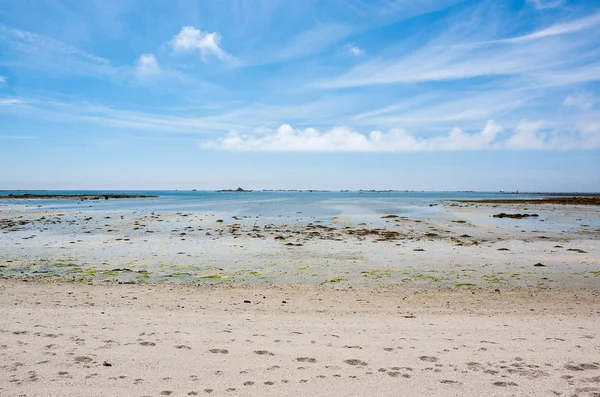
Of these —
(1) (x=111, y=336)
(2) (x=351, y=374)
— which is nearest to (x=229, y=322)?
(1) (x=111, y=336)

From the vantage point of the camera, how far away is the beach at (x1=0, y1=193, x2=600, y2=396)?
244 inches

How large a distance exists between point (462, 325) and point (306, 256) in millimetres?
11694

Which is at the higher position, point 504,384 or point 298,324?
point 504,384

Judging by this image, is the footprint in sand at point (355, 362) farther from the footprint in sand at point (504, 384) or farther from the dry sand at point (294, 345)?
the footprint in sand at point (504, 384)

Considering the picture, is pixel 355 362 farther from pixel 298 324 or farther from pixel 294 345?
pixel 298 324

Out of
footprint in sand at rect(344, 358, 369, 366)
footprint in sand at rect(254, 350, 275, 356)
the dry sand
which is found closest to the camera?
the dry sand

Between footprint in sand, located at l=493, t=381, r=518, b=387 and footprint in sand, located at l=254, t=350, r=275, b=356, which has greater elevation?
footprint in sand, located at l=493, t=381, r=518, b=387

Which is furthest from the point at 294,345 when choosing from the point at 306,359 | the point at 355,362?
the point at 355,362

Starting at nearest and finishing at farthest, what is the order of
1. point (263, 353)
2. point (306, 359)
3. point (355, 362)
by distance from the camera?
point (355, 362) < point (306, 359) < point (263, 353)

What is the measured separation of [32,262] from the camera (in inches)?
706

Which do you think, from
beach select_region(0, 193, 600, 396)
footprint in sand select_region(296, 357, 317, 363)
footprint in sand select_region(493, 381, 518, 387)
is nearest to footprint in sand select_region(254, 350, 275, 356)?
beach select_region(0, 193, 600, 396)

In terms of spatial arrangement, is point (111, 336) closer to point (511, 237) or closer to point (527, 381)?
point (527, 381)

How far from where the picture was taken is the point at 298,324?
9141 mm

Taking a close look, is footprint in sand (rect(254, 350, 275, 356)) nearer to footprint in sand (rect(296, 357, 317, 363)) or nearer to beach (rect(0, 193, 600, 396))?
beach (rect(0, 193, 600, 396))
